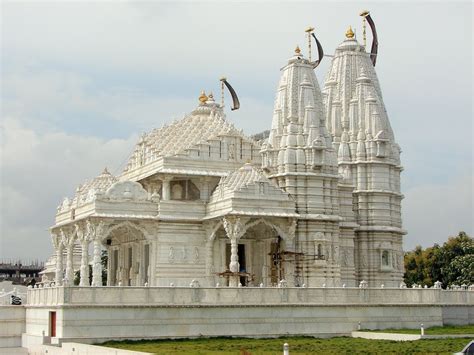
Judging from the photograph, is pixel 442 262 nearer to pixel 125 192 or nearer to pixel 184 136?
pixel 184 136

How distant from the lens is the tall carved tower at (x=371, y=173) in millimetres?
51531

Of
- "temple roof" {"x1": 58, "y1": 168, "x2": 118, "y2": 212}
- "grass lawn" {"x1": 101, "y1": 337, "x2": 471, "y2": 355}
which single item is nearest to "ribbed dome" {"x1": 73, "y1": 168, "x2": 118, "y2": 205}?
"temple roof" {"x1": 58, "y1": 168, "x2": 118, "y2": 212}

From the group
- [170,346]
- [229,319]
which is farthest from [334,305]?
[170,346]

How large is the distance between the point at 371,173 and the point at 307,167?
6.67m

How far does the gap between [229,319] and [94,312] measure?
6.12m

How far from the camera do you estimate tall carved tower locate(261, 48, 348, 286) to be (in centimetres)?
4572

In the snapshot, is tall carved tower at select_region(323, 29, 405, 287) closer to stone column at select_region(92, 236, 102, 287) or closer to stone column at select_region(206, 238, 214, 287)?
stone column at select_region(206, 238, 214, 287)

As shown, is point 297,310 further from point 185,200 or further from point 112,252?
point 112,252

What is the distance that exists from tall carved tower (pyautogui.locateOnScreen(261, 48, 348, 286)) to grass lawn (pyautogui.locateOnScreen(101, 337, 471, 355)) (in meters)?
8.86

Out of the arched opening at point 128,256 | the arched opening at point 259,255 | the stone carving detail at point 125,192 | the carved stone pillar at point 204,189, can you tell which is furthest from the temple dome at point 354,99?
the stone carving detail at point 125,192

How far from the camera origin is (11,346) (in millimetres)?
A: 39250

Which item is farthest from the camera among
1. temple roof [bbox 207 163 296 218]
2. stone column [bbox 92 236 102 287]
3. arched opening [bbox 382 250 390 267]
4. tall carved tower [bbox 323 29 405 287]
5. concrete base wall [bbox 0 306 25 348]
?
arched opening [bbox 382 250 390 267]

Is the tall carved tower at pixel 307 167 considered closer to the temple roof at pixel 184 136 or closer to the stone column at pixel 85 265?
the temple roof at pixel 184 136

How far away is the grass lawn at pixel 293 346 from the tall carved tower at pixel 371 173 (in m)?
15.0
